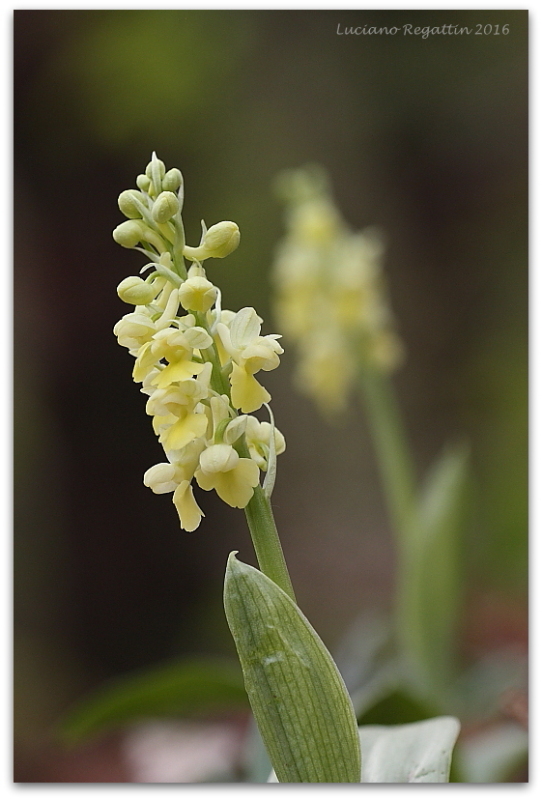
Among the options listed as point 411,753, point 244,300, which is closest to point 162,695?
point 411,753

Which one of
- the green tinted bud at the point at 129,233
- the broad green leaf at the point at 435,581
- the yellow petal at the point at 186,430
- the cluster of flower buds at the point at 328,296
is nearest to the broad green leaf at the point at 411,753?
the yellow petal at the point at 186,430

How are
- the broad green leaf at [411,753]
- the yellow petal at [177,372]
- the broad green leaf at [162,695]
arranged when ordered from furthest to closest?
the broad green leaf at [162,695] < the broad green leaf at [411,753] < the yellow petal at [177,372]

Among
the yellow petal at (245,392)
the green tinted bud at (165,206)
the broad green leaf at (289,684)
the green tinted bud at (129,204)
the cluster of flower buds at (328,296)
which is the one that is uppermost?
the cluster of flower buds at (328,296)

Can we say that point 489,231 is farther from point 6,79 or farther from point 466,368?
point 6,79

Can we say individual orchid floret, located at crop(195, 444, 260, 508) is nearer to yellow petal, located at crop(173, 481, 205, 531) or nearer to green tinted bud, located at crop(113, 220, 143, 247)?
yellow petal, located at crop(173, 481, 205, 531)

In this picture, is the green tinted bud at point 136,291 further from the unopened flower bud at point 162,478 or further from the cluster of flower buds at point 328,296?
the cluster of flower buds at point 328,296

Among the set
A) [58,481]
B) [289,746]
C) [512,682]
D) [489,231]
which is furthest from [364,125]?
[289,746]

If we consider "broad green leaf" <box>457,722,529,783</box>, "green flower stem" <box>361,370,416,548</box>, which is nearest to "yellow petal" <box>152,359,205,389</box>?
"broad green leaf" <box>457,722,529,783</box>

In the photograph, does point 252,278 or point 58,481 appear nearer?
point 58,481
